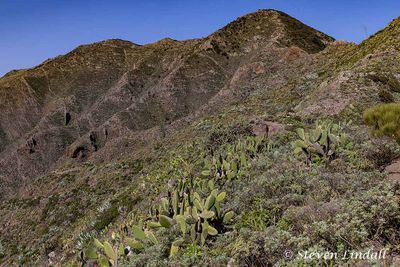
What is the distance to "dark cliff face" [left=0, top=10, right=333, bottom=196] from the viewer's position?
56.1 metres

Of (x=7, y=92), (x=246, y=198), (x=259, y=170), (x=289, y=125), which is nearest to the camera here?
(x=246, y=198)

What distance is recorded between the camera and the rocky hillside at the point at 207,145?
25.8ft

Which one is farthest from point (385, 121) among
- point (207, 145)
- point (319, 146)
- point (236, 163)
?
point (207, 145)

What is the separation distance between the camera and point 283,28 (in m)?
63.7

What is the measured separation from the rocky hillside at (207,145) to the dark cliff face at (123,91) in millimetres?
297

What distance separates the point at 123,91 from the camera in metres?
71.0

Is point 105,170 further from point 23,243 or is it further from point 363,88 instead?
point 363,88

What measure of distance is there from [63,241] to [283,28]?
5041 centimetres

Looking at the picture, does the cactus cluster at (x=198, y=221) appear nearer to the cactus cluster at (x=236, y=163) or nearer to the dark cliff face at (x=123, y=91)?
the cactus cluster at (x=236, y=163)

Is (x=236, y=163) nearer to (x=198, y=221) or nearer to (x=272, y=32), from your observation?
(x=198, y=221)

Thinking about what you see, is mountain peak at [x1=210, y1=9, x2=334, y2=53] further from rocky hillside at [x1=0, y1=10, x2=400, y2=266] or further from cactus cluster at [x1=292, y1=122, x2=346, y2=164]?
cactus cluster at [x1=292, y1=122, x2=346, y2=164]

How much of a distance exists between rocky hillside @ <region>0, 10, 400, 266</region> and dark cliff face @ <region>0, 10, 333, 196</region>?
30cm

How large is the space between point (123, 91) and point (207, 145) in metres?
51.5

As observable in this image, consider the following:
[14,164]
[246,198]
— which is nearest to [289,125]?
[246,198]
